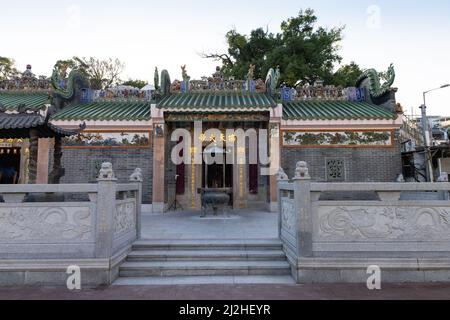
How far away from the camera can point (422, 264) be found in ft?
13.2

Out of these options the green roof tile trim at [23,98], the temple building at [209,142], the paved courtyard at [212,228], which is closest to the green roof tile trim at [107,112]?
the temple building at [209,142]

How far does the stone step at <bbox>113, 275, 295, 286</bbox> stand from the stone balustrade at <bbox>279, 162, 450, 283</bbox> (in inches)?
11.9

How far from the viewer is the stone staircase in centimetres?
421

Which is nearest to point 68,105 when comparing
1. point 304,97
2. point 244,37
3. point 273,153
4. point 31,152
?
point 31,152

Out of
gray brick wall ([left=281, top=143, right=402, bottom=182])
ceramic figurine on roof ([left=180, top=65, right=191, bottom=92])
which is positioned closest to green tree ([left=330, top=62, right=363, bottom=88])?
gray brick wall ([left=281, top=143, right=402, bottom=182])

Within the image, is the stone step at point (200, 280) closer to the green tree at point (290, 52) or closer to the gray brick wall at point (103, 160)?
the gray brick wall at point (103, 160)

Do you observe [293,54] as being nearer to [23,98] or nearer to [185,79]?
[185,79]

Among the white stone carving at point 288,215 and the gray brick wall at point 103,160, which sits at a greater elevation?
the gray brick wall at point 103,160

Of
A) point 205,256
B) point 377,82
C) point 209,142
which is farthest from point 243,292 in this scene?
point 377,82

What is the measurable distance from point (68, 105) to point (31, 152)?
595cm

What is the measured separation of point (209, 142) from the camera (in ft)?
34.9

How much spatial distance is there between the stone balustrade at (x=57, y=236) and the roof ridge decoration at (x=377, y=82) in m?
10.4

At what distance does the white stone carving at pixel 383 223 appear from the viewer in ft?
13.5

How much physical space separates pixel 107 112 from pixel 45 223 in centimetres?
688
